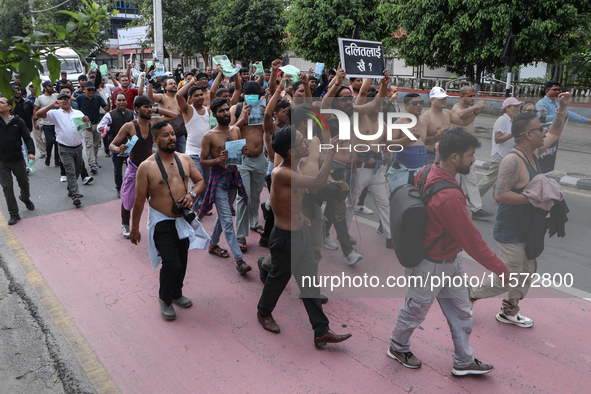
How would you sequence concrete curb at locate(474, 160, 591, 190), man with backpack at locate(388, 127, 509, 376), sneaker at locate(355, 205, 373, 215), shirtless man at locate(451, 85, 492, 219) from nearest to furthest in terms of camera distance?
man with backpack at locate(388, 127, 509, 376)
shirtless man at locate(451, 85, 492, 219)
sneaker at locate(355, 205, 373, 215)
concrete curb at locate(474, 160, 591, 190)

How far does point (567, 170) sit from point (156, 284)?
29.6 ft

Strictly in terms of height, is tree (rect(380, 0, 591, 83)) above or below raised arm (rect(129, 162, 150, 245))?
above

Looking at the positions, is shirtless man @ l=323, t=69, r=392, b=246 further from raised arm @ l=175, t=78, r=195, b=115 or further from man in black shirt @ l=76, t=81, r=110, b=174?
man in black shirt @ l=76, t=81, r=110, b=174

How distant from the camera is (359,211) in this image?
7.44 meters

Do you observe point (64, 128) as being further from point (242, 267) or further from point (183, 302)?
point (183, 302)

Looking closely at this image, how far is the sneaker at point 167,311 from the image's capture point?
434 cm

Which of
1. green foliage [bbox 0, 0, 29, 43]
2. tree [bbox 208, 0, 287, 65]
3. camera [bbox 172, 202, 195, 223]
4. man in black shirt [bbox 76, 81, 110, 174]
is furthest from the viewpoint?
green foliage [bbox 0, 0, 29, 43]

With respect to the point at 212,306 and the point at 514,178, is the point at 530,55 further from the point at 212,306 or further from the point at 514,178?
the point at 212,306

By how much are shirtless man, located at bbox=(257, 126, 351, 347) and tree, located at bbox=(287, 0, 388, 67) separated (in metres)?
16.3

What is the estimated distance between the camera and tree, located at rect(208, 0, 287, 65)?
21.7 meters

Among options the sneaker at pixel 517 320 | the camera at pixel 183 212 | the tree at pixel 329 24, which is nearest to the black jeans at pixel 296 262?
the camera at pixel 183 212

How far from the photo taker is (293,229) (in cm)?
386

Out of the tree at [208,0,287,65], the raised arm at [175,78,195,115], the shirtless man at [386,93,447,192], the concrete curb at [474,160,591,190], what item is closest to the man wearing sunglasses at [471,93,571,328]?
the shirtless man at [386,93,447,192]

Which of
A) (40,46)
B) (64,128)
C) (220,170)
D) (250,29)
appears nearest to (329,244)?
(220,170)
